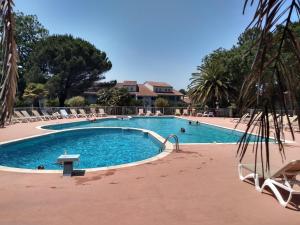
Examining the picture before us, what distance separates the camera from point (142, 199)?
482 cm

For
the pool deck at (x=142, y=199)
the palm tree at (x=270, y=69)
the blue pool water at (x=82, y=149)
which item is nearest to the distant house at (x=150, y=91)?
the blue pool water at (x=82, y=149)

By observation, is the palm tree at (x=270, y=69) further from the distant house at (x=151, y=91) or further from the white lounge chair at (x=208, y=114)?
the distant house at (x=151, y=91)

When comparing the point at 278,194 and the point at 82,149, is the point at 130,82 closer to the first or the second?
the point at 82,149

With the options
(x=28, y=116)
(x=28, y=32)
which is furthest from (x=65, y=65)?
(x=28, y=116)

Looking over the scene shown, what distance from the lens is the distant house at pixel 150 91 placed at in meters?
49.4

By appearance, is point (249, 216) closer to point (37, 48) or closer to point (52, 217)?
point (52, 217)

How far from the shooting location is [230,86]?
30.3 m

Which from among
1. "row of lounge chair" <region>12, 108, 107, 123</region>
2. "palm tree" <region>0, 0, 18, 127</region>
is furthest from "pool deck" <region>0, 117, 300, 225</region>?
"row of lounge chair" <region>12, 108, 107, 123</region>

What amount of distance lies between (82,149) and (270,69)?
479 inches

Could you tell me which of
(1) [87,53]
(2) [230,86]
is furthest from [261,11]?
(1) [87,53]

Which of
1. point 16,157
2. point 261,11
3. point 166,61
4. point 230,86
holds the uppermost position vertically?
point 166,61

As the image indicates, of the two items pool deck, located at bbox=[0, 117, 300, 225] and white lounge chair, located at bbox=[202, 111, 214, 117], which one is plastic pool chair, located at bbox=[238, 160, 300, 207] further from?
white lounge chair, located at bbox=[202, 111, 214, 117]

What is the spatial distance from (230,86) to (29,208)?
27.9m

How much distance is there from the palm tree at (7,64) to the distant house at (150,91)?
45.9 metres
